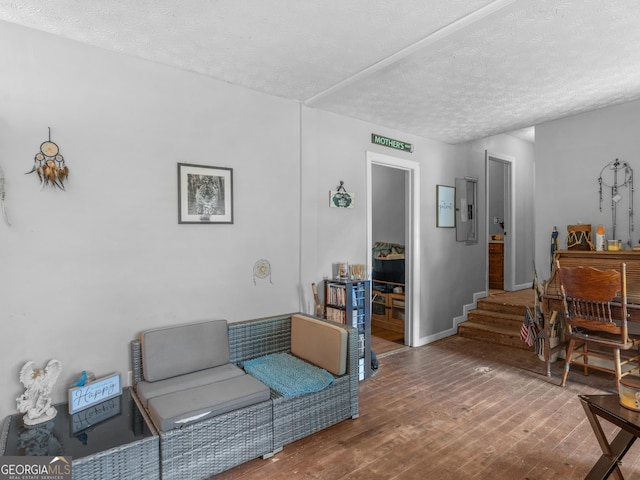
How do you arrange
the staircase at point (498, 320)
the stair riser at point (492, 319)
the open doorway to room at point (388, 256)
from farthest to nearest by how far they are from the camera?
the open doorway to room at point (388, 256) < the stair riser at point (492, 319) < the staircase at point (498, 320)

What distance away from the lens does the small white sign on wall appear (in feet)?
7.23

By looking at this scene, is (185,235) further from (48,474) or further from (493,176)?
(493,176)

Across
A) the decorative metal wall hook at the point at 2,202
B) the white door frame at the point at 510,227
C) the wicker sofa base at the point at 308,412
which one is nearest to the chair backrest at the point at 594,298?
the wicker sofa base at the point at 308,412

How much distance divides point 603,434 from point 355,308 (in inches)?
79.4

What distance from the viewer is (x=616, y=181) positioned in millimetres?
3797

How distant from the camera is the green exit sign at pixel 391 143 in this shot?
4.13 metres

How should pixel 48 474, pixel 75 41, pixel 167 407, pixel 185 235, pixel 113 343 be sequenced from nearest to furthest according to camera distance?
1. pixel 48 474
2. pixel 167 407
3. pixel 75 41
4. pixel 113 343
5. pixel 185 235

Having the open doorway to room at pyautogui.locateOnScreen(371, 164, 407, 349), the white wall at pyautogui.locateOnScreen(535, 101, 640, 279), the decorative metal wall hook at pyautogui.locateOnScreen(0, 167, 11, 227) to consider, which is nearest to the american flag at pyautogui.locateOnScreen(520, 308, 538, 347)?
the white wall at pyautogui.locateOnScreen(535, 101, 640, 279)

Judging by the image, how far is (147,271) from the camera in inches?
105

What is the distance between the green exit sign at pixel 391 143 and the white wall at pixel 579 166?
157cm

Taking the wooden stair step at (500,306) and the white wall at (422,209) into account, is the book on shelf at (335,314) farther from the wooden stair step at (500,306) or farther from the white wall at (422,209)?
the wooden stair step at (500,306)

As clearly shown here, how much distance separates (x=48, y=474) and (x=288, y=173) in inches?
104

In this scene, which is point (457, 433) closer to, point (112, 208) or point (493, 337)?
point (493, 337)

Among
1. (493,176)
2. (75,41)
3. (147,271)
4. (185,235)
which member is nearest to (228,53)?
(75,41)
